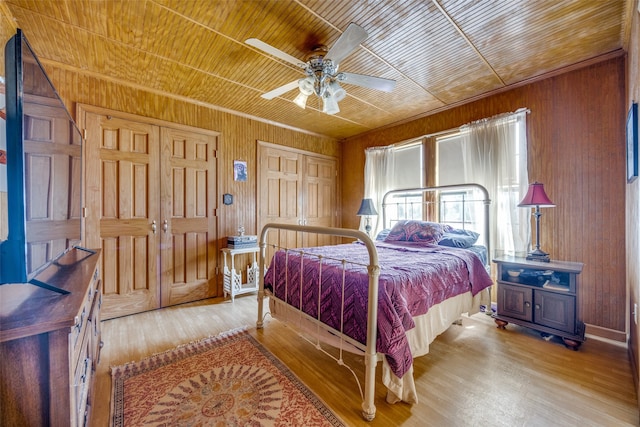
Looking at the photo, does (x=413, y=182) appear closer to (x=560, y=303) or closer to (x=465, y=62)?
(x=465, y=62)

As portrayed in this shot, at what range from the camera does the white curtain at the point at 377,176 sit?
4.23 m

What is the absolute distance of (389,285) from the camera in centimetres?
156

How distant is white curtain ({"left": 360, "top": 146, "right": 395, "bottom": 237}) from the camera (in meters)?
4.23

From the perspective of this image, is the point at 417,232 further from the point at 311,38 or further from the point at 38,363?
the point at 38,363

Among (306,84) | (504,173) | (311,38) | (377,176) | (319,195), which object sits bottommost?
(319,195)

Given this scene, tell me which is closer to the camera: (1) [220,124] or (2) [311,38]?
(2) [311,38]

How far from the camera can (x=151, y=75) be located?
2.72 meters

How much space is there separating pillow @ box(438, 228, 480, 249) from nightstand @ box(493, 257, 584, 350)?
0.31m

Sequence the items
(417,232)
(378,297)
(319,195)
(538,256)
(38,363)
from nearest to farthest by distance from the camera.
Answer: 1. (38,363)
2. (378,297)
3. (538,256)
4. (417,232)
5. (319,195)

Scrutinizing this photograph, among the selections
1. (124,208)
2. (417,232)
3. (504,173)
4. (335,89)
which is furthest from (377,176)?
(124,208)

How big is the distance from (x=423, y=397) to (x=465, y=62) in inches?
114

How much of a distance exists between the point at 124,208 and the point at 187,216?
65 cm

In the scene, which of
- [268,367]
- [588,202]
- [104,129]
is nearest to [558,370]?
[588,202]

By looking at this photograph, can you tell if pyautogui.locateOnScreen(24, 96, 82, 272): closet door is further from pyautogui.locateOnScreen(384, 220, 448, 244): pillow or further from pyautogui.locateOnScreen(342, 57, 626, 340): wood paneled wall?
pyautogui.locateOnScreen(342, 57, 626, 340): wood paneled wall
